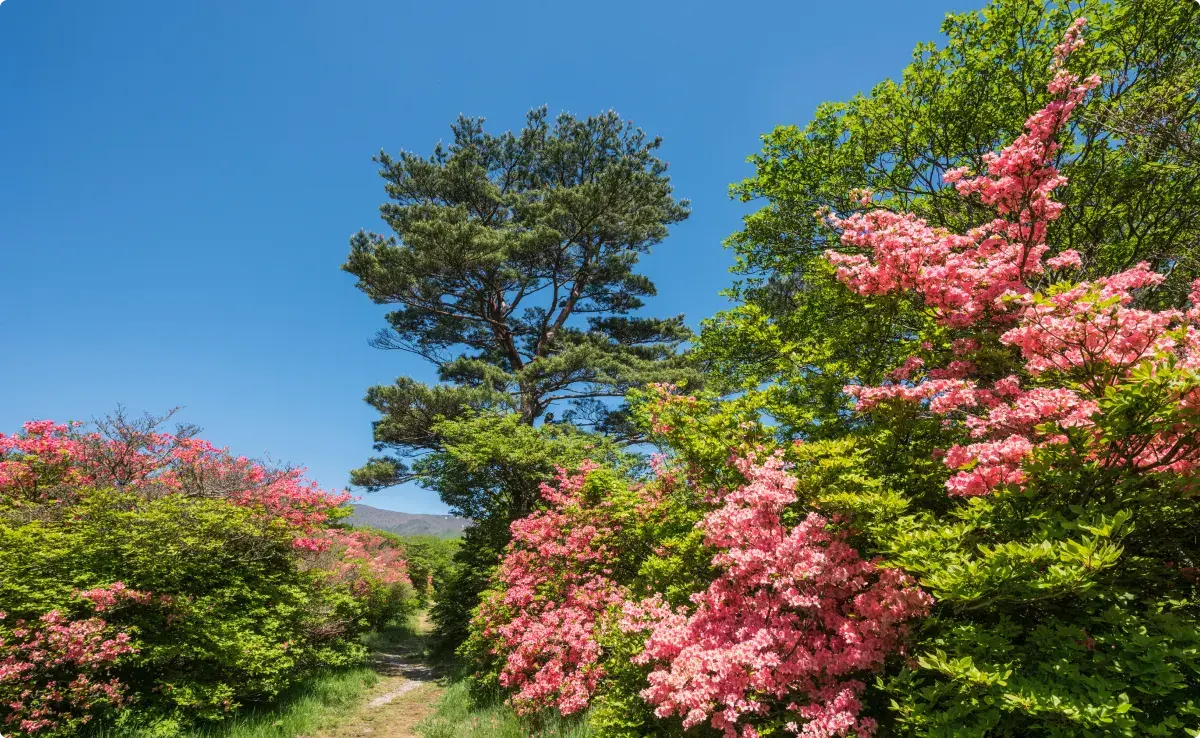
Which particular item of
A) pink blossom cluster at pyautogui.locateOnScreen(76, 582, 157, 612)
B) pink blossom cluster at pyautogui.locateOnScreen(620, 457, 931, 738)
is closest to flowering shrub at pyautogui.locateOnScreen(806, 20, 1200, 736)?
pink blossom cluster at pyautogui.locateOnScreen(620, 457, 931, 738)

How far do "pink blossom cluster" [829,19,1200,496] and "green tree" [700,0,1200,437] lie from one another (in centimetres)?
43

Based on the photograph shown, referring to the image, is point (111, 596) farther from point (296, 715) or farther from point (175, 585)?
point (296, 715)

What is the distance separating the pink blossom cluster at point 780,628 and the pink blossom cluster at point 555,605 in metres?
2.34

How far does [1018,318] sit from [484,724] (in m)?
7.93

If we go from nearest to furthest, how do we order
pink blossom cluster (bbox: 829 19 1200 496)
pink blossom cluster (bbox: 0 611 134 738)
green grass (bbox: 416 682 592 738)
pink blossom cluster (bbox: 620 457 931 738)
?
pink blossom cluster (bbox: 829 19 1200 496)
pink blossom cluster (bbox: 620 457 931 738)
pink blossom cluster (bbox: 0 611 134 738)
green grass (bbox: 416 682 592 738)

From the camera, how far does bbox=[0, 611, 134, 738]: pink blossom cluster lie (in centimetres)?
457

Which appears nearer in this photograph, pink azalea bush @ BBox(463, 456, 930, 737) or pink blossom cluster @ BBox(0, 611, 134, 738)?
pink azalea bush @ BBox(463, 456, 930, 737)

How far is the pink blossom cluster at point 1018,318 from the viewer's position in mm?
2848

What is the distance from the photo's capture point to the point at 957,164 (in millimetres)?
8758

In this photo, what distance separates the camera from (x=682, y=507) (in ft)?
18.3

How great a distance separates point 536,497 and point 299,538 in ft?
19.1

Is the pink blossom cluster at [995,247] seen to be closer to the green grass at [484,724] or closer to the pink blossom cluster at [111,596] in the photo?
the green grass at [484,724]

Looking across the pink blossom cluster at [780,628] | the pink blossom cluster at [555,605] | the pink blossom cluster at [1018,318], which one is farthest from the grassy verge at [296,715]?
the pink blossom cluster at [1018,318]

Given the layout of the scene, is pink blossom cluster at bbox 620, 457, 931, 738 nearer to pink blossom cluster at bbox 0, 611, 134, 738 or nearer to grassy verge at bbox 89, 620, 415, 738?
grassy verge at bbox 89, 620, 415, 738
